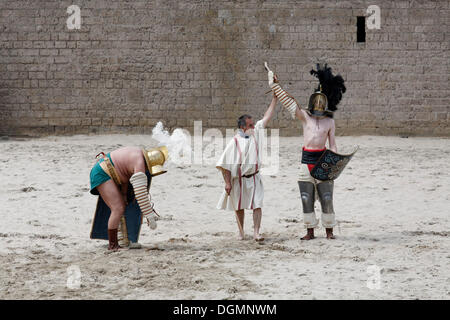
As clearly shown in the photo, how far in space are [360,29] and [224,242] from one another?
900 centimetres

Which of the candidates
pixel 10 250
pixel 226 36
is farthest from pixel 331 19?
pixel 10 250

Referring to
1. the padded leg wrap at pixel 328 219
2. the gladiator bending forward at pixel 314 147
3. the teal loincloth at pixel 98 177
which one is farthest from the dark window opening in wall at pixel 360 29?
the teal loincloth at pixel 98 177

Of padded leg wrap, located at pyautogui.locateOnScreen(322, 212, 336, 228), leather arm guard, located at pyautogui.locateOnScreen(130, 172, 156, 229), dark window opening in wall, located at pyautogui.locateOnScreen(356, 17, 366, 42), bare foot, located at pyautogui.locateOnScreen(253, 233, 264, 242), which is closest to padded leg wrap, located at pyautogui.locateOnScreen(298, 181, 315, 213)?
padded leg wrap, located at pyautogui.locateOnScreen(322, 212, 336, 228)

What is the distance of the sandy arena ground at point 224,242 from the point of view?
448cm

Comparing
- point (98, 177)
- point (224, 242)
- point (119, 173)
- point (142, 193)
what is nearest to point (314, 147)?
point (224, 242)

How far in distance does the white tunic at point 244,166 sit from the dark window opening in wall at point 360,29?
8416mm

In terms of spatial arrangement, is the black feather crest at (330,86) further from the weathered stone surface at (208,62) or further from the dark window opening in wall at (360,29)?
the dark window opening in wall at (360,29)

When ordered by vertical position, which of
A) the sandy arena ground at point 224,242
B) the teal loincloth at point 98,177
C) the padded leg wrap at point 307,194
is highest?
the teal loincloth at point 98,177

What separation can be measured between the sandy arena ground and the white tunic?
41 cm

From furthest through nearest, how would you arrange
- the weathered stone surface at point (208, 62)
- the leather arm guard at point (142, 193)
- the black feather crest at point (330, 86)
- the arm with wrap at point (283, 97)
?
the weathered stone surface at point (208, 62) < the black feather crest at point (330, 86) < the arm with wrap at point (283, 97) < the leather arm guard at point (142, 193)

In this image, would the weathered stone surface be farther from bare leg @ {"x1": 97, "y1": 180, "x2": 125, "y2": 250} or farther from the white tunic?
bare leg @ {"x1": 97, "y1": 180, "x2": 125, "y2": 250}

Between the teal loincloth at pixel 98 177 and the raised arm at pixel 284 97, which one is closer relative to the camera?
the teal loincloth at pixel 98 177

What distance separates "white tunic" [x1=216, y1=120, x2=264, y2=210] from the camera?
5859 mm

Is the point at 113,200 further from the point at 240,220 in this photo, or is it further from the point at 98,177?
the point at 240,220
